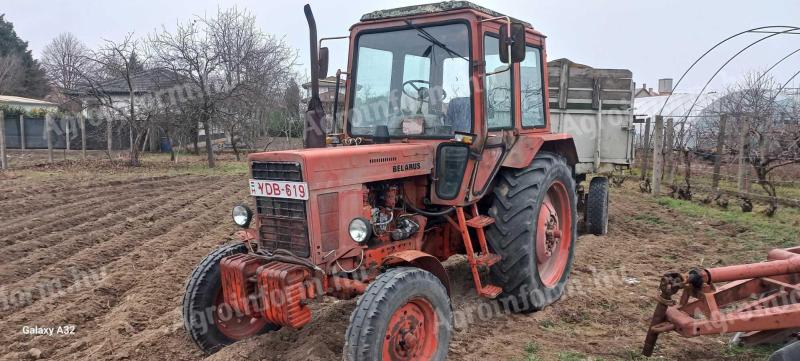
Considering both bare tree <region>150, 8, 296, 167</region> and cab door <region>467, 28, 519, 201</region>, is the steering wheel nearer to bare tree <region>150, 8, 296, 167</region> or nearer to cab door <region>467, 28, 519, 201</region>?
cab door <region>467, 28, 519, 201</region>

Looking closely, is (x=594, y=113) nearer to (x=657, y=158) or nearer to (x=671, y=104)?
(x=657, y=158)

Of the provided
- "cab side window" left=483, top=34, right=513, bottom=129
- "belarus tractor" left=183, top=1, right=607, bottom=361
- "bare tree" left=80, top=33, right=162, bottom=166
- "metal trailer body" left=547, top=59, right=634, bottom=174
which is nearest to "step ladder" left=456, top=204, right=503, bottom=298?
"belarus tractor" left=183, top=1, right=607, bottom=361

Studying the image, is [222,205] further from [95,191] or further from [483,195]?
[483,195]

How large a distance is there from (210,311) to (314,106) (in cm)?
173

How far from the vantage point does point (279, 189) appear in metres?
3.73

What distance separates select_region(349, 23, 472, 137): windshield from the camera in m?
4.46

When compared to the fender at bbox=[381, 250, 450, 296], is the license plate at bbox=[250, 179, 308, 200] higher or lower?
higher

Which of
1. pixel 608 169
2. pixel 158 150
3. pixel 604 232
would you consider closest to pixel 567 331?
pixel 604 232

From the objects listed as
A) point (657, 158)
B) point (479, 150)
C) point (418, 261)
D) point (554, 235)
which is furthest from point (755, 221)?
point (418, 261)

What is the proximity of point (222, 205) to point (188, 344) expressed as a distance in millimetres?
6391

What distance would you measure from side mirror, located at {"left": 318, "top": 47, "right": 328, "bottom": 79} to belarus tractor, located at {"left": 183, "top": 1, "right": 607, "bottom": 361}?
12 mm

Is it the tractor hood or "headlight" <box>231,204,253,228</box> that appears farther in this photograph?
"headlight" <box>231,204,253,228</box>

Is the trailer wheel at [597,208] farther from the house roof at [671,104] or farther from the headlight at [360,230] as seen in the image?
the house roof at [671,104]

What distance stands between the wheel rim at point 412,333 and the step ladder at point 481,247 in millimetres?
767
